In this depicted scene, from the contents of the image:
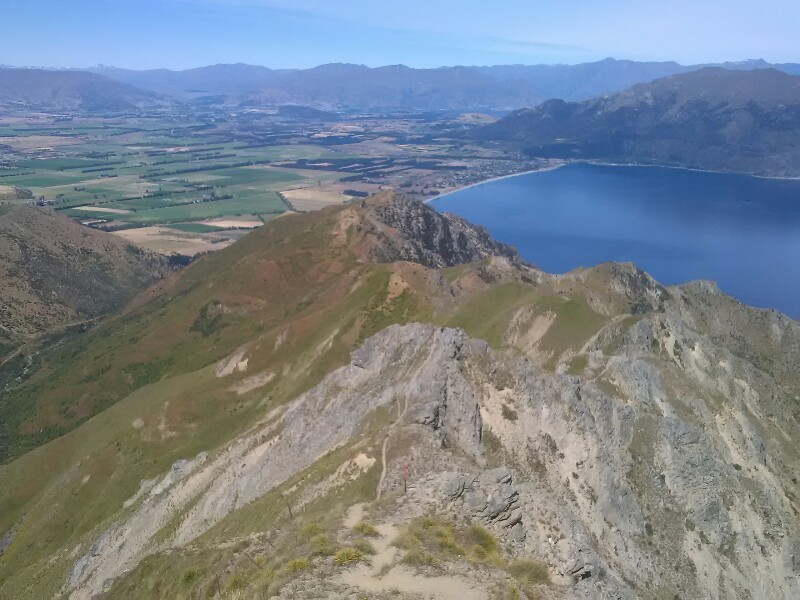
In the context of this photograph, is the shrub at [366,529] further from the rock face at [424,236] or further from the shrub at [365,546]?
the rock face at [424,236]

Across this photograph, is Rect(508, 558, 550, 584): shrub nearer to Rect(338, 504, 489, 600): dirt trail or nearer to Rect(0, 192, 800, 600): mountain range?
Rect(0, 192, 800, 600): mountain range

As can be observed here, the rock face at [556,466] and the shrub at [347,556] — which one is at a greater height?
the shrub at [347,556]

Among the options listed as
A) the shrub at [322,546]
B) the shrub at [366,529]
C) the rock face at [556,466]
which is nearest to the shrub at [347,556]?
the shrub at [322,546]

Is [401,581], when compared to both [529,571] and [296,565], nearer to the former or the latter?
[296,565]

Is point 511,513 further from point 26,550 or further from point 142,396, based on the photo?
point 142,396

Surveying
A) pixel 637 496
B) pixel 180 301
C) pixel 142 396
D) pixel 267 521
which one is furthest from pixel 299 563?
pixel 180 301

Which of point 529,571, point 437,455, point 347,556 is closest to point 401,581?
point 347,556
